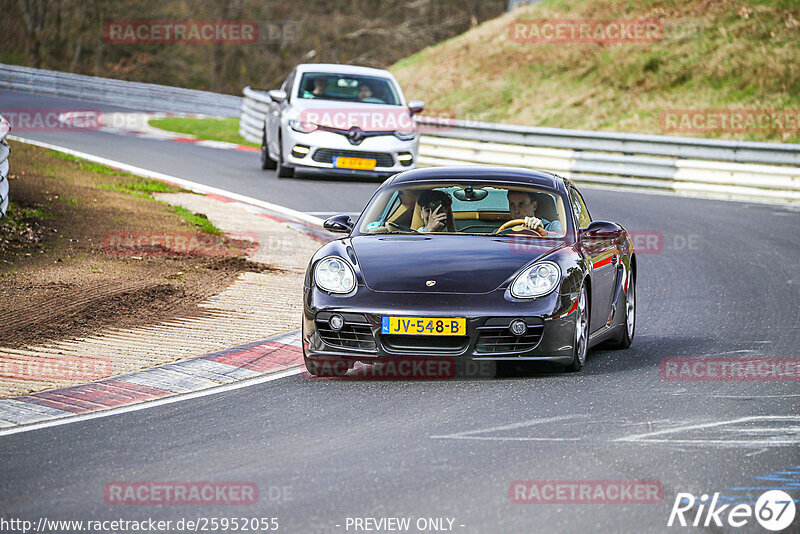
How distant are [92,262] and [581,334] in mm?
5818

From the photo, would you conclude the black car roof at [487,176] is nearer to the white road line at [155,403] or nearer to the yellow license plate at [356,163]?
the white road line at [155,403]

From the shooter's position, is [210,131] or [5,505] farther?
[210,131]

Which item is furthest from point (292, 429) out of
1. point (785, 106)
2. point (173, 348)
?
point (785, 106)

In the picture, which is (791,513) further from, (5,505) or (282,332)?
(282,332)

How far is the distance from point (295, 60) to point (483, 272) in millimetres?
49209

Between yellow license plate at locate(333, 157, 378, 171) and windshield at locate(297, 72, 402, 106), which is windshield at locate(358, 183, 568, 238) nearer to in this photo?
yellow license plate at locate(333, 157, 378, 171)

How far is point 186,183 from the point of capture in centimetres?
1984

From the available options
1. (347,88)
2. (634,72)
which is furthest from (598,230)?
(634,72)

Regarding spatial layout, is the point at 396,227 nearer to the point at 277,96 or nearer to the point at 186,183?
the point at 186,183

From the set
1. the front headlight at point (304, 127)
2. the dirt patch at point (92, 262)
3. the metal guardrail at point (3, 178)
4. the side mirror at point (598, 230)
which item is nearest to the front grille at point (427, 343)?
the side mirror at point (598, 230)

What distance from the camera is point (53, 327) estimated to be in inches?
371

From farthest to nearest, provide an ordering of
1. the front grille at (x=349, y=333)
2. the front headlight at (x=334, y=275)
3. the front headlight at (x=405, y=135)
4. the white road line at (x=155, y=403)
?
the front headlight at (x=405, y=135) → the front headlight at (x=334, y=275) → the front grille at (x=349, y=333) → the white road line at (x=155, y=403)

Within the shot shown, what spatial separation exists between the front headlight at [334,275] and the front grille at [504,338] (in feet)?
2.94

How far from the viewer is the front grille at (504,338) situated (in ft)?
25.5
